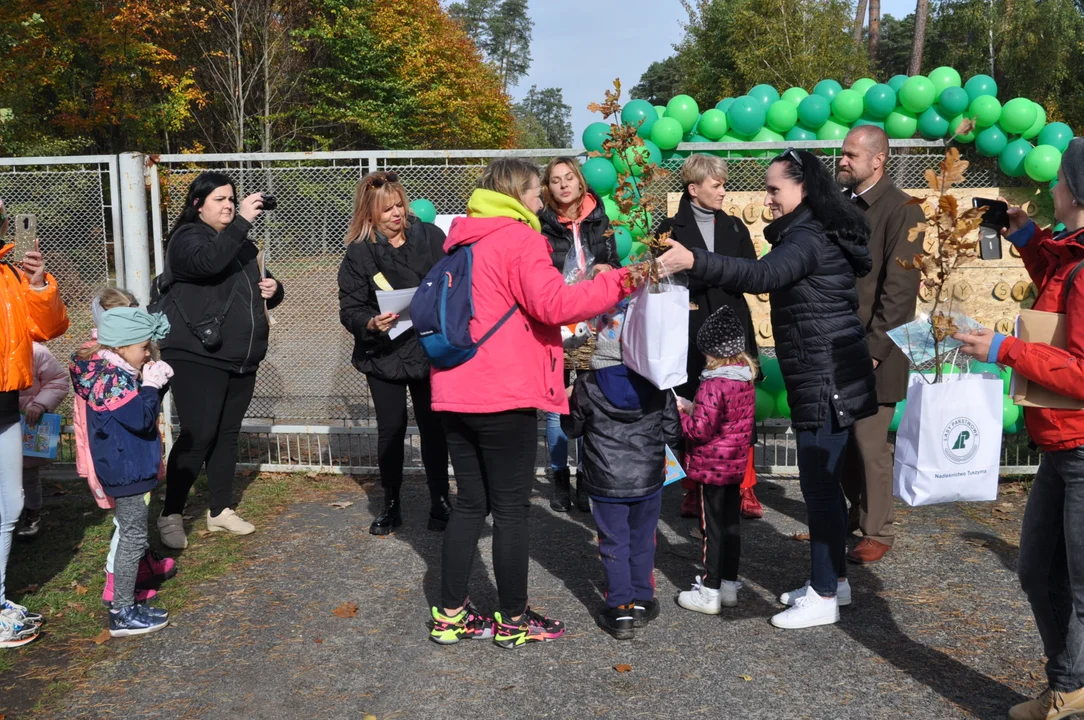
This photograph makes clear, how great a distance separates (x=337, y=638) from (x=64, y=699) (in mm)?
1135

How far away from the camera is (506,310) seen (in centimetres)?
382

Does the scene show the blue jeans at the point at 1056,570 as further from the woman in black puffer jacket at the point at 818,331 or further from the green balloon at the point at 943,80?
the green balloon at the point at 943,80

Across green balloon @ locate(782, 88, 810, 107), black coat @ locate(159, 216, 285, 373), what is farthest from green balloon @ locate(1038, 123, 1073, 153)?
black coat @ locate(159, 216, 285, 373)

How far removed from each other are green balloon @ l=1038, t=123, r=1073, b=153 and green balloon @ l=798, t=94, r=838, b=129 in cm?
153

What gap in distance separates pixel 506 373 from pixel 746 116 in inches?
155

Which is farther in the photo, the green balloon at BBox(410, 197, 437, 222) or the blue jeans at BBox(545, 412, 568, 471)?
the green balloon at BBox(410, 197, 437, 222)

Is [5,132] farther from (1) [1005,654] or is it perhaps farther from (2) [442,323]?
(1) [1005,654]

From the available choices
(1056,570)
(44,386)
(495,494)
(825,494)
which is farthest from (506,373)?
(44,386)

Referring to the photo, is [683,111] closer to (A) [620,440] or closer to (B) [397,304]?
(B) [397,304]

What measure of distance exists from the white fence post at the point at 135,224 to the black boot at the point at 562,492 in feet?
10.8

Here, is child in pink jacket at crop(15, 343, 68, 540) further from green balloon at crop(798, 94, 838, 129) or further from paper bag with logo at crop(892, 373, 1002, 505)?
green balloon at crop(798, 94, 838, 129)

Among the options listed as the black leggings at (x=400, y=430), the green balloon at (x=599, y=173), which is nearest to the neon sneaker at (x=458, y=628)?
the black leggings at (x=400, y=430)

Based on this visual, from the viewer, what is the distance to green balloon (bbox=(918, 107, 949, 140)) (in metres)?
6.82

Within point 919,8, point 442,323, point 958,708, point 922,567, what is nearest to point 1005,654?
point 958,708
